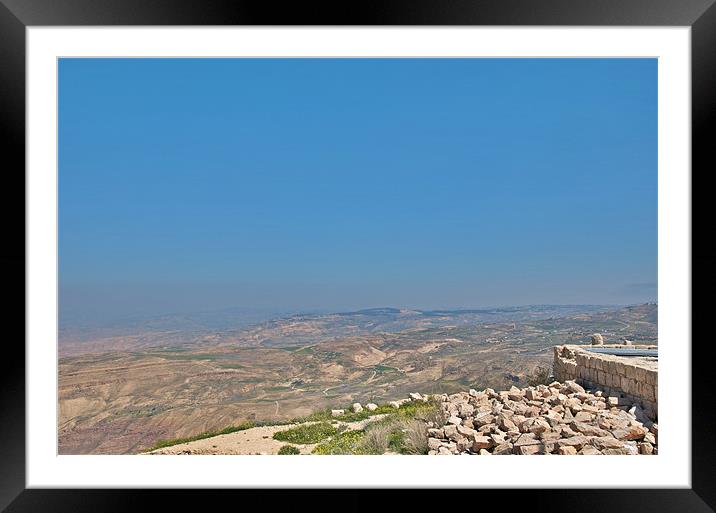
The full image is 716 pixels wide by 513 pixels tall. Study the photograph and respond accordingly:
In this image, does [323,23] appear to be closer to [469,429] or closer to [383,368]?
[469,429]

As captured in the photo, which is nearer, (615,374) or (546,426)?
(546,426)

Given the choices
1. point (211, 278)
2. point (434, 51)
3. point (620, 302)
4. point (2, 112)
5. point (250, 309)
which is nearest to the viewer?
point (2, 112)

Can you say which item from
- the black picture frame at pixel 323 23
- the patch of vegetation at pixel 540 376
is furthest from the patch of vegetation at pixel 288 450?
the black picture frame at pixel 323 23

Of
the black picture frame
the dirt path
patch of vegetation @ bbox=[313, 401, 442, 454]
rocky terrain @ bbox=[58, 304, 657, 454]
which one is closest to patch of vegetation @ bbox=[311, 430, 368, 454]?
patch of vegetation @ bbox=[313, 401, 442, 454]

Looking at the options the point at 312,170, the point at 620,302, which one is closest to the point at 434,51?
the point at 620,302

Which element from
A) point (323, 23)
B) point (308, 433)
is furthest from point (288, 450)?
point (323, 23)

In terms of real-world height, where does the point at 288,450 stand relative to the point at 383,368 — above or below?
below

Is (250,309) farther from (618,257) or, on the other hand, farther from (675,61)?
(675,61)
